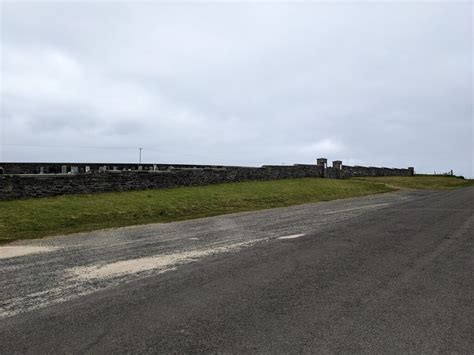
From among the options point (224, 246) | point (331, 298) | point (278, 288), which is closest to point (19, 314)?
point (278, 288)

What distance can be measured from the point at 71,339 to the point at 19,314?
1.30 m

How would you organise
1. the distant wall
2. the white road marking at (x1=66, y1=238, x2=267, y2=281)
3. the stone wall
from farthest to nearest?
the distant wall, the stone wall, the white road marking at (x1=66, y1=238, x2=267, y2=281)

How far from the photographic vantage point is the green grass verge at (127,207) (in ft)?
43.6

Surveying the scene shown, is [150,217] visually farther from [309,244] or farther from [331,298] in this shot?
[331,298]

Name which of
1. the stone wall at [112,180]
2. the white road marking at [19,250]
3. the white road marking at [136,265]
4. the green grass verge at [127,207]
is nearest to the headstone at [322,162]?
the stone wall at [112,180]

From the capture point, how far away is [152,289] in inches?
243

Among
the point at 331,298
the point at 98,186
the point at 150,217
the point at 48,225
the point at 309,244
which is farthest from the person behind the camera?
the point at 98,186

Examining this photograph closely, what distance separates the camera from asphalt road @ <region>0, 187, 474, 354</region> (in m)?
4.37

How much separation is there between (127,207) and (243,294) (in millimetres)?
12335

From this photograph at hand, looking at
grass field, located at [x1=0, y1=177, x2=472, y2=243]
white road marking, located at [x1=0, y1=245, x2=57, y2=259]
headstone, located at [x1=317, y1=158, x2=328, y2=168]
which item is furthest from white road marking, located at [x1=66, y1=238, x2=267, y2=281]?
headstone, located at [x1=317, y1=158, x2=328, y2=168]

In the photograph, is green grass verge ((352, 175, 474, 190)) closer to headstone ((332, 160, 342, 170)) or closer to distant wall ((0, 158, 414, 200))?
headstone ((332, 160, 342, 170))

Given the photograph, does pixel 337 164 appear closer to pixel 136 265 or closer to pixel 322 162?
pixel 322 162

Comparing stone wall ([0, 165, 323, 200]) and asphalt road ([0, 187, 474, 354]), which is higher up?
stone wall ([0, 165, 323, 200])

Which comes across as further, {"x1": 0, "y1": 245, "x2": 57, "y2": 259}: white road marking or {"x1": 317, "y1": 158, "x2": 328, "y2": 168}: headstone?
{"x1": 317, "y1": 158, "x2": 328, "y2": 168}: headstone
